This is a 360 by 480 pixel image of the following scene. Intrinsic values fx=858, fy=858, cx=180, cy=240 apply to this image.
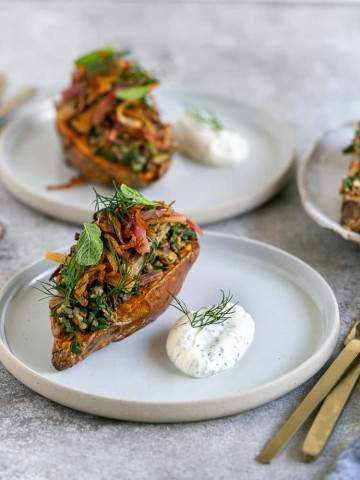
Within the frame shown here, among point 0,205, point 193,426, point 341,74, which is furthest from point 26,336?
point 341,74

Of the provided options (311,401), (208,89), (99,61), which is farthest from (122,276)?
(208,89)

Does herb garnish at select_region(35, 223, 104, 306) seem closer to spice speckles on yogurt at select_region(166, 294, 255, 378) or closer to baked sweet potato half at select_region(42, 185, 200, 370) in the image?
baked sweet potato half at select_region(42, 185, 200, 370)

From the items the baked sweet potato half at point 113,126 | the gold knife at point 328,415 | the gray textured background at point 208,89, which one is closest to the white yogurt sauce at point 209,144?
the baked sweet potato half at point 113,126

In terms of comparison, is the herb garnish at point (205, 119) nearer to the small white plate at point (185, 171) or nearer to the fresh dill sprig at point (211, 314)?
the small white plate at point (185, 171)

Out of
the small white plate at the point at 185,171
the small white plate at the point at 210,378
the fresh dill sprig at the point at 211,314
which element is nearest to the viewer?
the small white plate at the point at 210,378

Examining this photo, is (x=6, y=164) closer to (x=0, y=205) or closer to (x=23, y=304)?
(x=0, y=205)

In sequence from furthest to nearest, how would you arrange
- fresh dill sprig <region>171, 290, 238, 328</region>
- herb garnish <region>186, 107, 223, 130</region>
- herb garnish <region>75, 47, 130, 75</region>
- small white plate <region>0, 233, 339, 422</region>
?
herb garnish <region>186, 107, 223, 130</region>, herb garnish <region>75, 47, 130, 75</region>, fresh dill sprig <region>171, 290, 238, 328</region>, small white plate <region>0, 233, 339, 422</region>

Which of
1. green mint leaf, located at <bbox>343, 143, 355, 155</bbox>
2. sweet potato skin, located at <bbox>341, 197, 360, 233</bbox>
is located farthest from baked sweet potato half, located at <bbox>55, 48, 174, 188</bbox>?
sweet potato skin, located at <bbox>341, 197, 360, 233</bbox>
